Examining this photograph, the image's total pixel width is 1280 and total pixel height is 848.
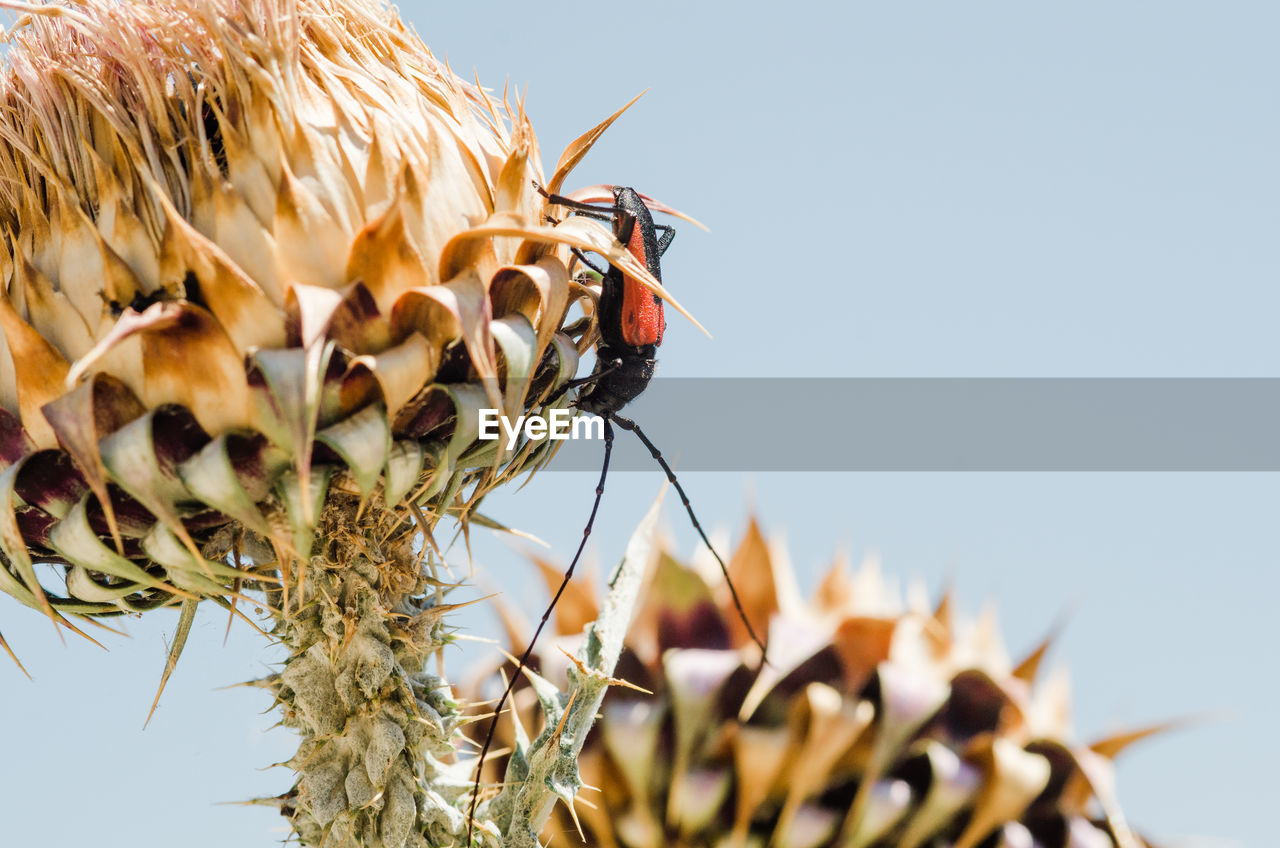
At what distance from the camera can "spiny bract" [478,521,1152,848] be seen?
4.05 m

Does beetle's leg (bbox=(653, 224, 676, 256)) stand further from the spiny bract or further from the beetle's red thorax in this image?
the spiny bract

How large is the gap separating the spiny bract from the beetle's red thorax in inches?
56.0

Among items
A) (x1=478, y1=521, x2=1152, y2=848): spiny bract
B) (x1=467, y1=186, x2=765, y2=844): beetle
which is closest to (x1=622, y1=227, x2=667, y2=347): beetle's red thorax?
(x1=467, y1=186, x2=765, y2=844): beetle

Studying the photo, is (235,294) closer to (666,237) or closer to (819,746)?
(666,237)

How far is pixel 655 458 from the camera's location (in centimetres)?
330

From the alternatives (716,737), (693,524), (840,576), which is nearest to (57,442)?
(693,524)

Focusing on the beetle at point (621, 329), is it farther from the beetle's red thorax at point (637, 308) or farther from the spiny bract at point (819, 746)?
the spiny bract at point (819, 746)

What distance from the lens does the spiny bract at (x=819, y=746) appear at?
4055 millimetres

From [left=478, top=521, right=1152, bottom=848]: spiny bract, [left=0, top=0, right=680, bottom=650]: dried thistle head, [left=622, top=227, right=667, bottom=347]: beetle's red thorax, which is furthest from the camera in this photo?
[left=478, top=521, right=1152, bottom=848]: spiny bract

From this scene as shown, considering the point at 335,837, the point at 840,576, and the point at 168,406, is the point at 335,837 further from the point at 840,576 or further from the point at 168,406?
the point at 840,576

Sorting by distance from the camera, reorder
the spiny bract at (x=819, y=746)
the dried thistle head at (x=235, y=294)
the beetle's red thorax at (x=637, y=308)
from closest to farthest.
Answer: the dried thistle head at (x=235, y=294) < the beetle's red thorax at (x=637, y=308) < the spiny bract at (x=819, y=746)

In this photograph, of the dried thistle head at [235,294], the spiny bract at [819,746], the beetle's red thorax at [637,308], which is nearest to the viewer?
the dried thistle head at [235,294]

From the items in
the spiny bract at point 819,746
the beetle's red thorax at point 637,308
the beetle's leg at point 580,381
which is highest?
the beetle's red thorax at point 637,308

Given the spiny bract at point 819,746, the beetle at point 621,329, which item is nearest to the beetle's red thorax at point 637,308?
the beetle at point 621,329
